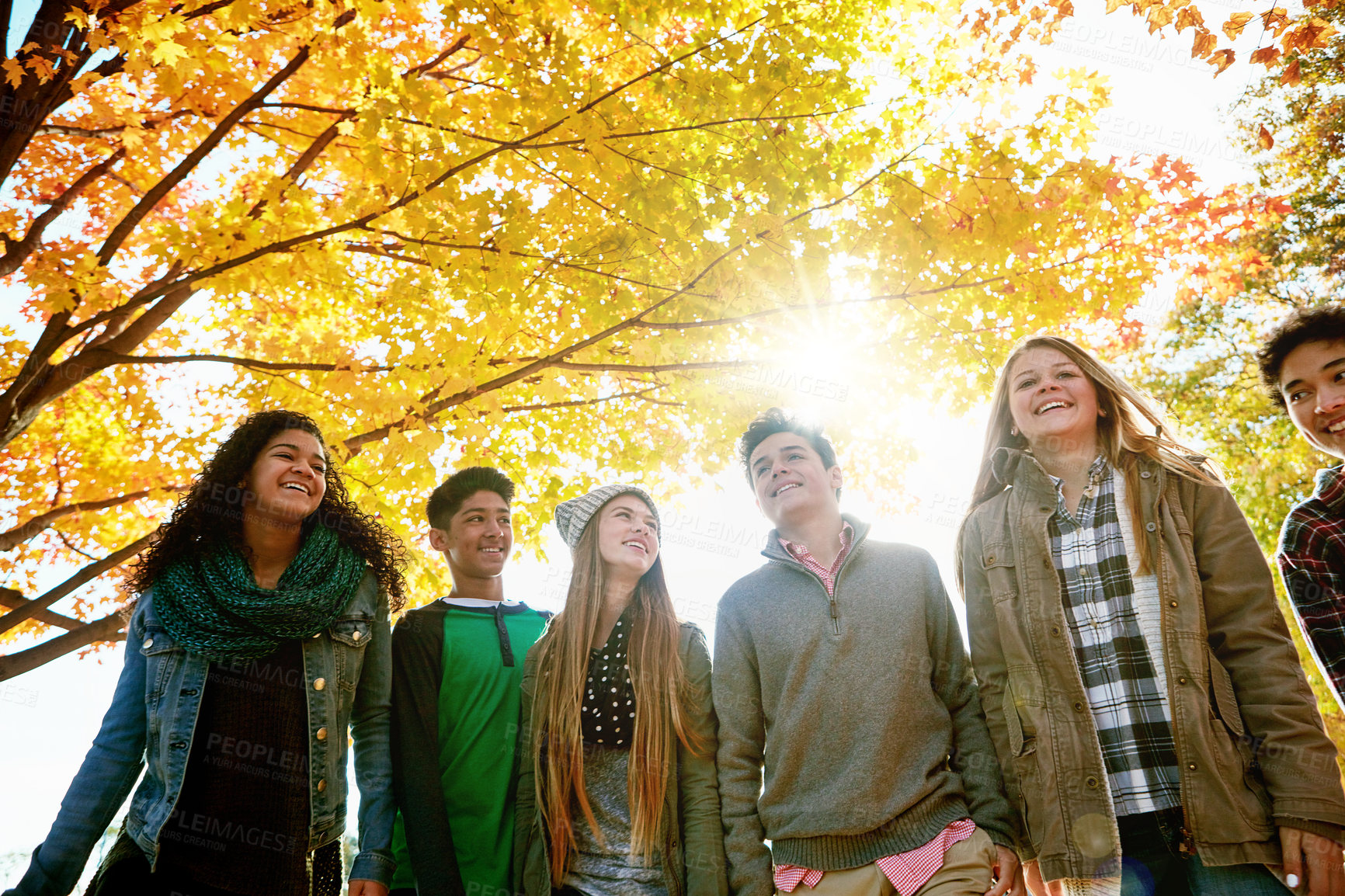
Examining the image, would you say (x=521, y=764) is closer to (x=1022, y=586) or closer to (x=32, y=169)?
(x=1022, y=586)

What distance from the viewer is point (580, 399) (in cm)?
489

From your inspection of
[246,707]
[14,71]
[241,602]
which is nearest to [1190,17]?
[241,602]

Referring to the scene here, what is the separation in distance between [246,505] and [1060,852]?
2.80m

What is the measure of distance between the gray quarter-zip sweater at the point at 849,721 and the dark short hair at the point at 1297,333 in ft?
4.60

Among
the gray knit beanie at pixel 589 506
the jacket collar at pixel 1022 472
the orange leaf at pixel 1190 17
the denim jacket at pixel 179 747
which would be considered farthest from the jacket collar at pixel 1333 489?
the denim jacket at pixel 179 747

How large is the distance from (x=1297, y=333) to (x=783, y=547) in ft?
6.22

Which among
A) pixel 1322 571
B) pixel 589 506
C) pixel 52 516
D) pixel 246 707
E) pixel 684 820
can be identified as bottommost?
pixel 684 820

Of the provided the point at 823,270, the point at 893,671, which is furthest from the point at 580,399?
the point at 893,671

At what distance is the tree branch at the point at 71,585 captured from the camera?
12.2 feet

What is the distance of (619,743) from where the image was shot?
2600 mm

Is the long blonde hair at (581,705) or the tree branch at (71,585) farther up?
the tree branch at (71,585)

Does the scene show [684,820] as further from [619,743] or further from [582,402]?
[582,402]

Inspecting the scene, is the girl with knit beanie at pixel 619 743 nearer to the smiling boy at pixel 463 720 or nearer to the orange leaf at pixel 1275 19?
the smiling boy at pixel 463 720

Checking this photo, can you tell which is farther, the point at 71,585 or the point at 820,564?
the point at 71,585
